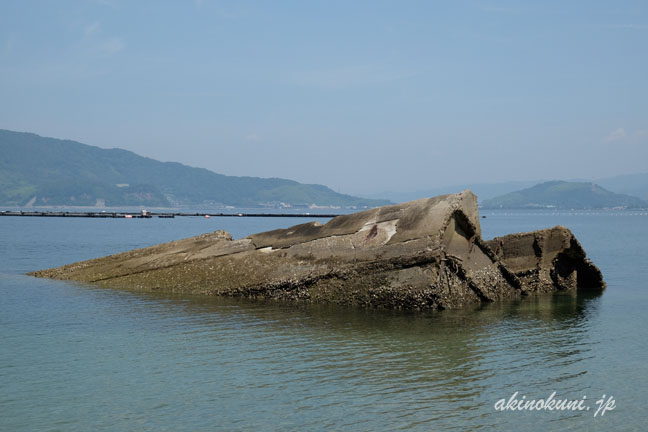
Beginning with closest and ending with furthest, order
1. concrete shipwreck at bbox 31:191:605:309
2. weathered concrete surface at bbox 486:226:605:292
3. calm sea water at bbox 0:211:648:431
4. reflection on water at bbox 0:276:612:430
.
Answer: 1. calm sea water at bbox 0:211:648:431
2. reflection on water at bbox 0:276:612:430
3. concrete shipwreck at bbox 31:191:605:309
4. weathered concrete surface at bbox 486:226:605:292

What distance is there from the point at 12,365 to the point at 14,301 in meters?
8.19

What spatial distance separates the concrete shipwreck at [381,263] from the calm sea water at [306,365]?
2.54 ft

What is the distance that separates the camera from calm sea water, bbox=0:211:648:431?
921 cm

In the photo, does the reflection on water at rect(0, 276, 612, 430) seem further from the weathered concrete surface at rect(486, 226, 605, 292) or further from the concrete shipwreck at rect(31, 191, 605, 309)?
the weathered concrete surface at rect(486, 226, 605, 292)

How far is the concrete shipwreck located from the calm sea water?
30.5 inches

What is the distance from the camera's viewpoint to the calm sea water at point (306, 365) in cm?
921

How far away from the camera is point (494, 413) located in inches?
370

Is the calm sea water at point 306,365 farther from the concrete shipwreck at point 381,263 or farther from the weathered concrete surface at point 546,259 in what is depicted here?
the weathered concrete surface at point 546,259

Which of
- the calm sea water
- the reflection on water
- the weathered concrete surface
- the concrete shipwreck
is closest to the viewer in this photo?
the calm sea water

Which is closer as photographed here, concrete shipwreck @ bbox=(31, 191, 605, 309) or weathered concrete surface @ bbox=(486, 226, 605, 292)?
concrete shipwreck @ bbox=(31, 191, 605, 309)

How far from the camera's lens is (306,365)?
1185 cm

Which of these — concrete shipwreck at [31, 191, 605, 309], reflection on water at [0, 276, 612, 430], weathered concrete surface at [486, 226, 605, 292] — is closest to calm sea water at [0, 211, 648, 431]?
reflection on water at [0, 276, 612, 430]

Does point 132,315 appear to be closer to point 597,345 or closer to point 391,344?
point 391,344

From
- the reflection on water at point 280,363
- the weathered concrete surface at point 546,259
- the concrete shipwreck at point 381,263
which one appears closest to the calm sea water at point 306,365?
the reflection on water at point 280,363
